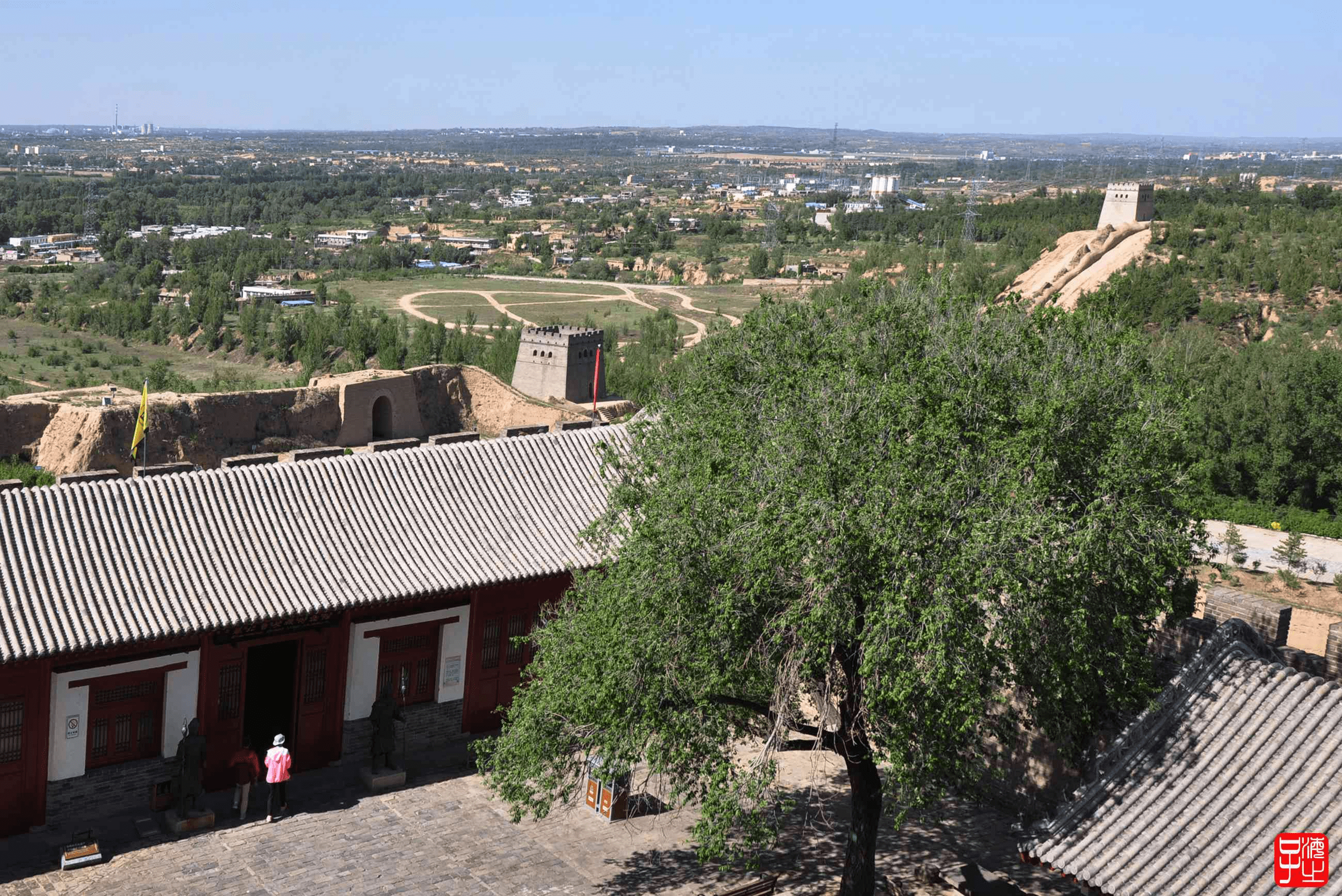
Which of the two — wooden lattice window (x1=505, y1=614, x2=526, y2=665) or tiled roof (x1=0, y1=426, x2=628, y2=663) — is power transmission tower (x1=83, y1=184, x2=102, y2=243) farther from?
wooden lattice window (x1=505, y1=614, x2=526, y2=665)

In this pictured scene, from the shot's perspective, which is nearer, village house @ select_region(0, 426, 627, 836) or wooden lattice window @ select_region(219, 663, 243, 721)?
village house @ select_region(0, 426, 627, 836)

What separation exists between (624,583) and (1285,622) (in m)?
6.66

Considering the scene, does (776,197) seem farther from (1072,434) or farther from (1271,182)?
(1072,434)

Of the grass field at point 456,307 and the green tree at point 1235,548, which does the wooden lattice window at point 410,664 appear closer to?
the green tree at point 1235,548

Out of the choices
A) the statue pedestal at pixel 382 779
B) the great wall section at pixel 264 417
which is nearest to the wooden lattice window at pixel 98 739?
the statue pedestal at pixel 382 779

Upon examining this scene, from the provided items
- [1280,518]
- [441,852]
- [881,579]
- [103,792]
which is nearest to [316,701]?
[103,792]

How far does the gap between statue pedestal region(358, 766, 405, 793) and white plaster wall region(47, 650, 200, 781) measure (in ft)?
7.28

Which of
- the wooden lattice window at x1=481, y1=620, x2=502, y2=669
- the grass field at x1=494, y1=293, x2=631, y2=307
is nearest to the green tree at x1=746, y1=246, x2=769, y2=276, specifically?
the grass field at x1=494, y1=293, x2=631, y2=307

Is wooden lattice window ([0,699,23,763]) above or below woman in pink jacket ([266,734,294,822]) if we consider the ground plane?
above

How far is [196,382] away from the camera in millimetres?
54125

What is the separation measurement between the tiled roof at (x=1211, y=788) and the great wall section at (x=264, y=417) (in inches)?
812

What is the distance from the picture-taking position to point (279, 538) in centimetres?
1583

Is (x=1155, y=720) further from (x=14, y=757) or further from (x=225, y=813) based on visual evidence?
(x=14, y=757)

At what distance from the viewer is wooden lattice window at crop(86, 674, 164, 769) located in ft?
47.9
